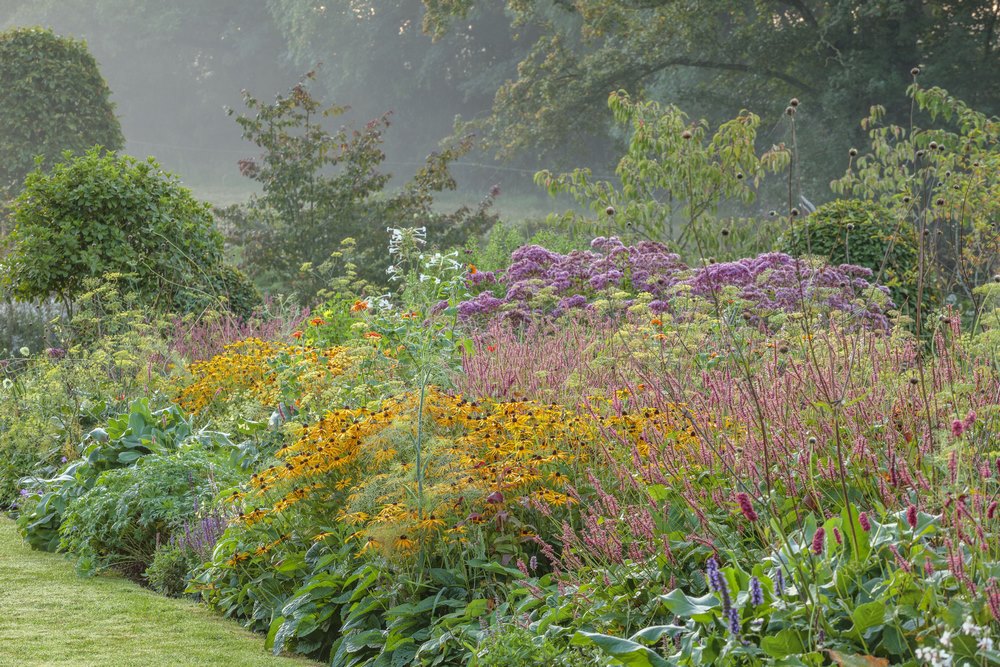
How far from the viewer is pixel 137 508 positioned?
17.0ft

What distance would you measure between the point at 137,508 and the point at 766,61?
840 inches

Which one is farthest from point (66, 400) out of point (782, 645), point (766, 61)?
point (766, 61)

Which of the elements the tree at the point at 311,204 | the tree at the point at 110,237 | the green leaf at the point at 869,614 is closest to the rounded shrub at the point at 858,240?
the tree at the point at 110,237

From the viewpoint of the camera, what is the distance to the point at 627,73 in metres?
24.7

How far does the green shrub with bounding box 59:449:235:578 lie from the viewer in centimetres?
511

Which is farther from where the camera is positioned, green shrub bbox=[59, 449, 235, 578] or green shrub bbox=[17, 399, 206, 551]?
green shrub bbox=[17, 399, 206, 551]

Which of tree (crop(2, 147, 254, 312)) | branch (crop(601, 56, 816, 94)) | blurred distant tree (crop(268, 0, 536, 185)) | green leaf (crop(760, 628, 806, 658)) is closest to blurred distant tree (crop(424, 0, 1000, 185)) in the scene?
branch (crop(601, 56, 816, 94))

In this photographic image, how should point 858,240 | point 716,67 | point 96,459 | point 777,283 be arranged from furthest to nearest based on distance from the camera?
point 716,67
point 858,240
point 777,283
point 96,459

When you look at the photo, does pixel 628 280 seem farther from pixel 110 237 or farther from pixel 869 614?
pixel 869 614

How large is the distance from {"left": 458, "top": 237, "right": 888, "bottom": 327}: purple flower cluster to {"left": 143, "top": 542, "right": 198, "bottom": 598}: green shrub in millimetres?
2791

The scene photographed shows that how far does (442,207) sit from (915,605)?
38885 mm

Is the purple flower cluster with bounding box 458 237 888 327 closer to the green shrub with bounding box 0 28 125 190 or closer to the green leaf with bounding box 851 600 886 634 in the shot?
the green leaf with bounding box 851 600 886 634

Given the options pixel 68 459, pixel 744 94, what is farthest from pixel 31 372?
pixel 744 94

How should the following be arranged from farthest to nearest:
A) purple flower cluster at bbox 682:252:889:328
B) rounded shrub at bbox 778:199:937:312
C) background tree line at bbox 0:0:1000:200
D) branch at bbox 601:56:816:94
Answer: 1. branch at bbox 601:56:816:94
2. background tree line at bbox 0:0:1000:200
3. rounded shrub at bbox 778:199:937:312
4. purple flower cluster at bbox 682:252:889:328
